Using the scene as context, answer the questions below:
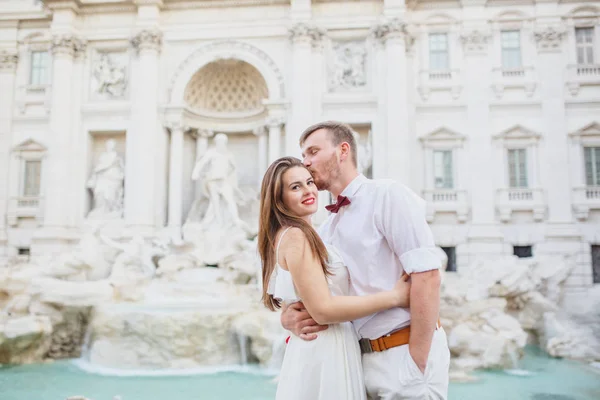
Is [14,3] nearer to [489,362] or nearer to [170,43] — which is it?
[170,43]

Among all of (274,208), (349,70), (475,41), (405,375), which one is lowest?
(405,375)

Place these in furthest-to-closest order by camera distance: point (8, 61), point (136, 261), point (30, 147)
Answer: point (8, 61) < point (30, 147) < point (136, 261)

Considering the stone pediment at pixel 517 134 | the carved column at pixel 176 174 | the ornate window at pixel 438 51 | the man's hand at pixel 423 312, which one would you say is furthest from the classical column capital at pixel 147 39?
the man's hand at pixel 423 312

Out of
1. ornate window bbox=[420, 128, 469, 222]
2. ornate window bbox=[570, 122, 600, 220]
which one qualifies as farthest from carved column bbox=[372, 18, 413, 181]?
ornate window bbox=[570, 122, 600, 220]

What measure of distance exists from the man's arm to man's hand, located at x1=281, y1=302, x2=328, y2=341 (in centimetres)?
40

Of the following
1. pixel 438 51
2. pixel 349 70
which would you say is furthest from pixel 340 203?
pixel 438 51

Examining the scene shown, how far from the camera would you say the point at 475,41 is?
15.9 metres

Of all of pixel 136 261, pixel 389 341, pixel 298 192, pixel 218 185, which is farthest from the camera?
pixel 218 185

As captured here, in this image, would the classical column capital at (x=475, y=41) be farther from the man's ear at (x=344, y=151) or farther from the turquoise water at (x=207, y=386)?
the man's ear at (x=344, y=151)

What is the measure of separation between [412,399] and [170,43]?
54.2 feet

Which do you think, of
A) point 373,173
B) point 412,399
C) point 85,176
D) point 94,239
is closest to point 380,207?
point 412,399

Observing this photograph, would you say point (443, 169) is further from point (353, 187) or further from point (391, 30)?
point (353, 187)

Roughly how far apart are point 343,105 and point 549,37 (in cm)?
691

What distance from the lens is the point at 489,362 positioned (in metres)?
8.70
